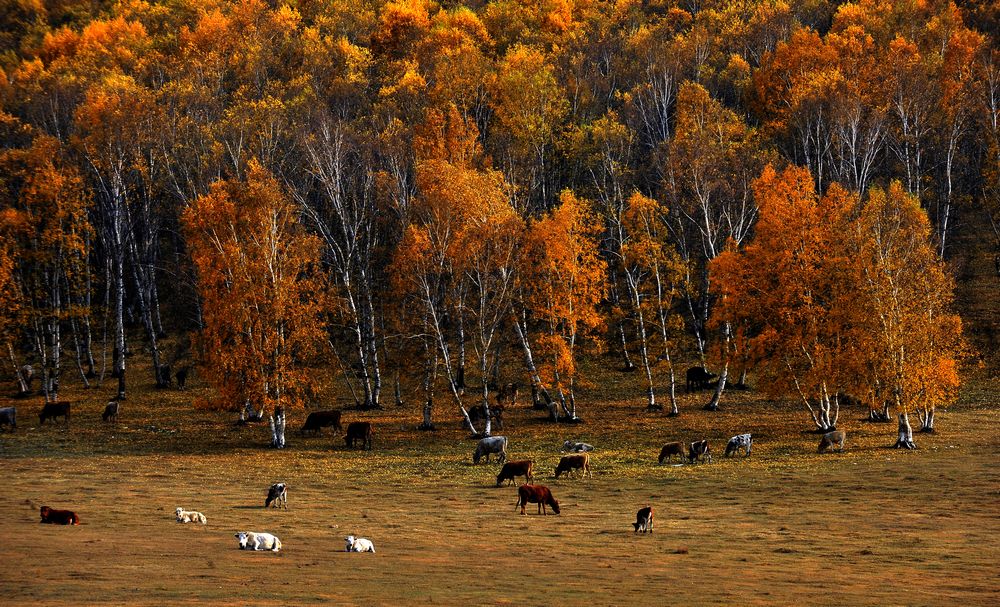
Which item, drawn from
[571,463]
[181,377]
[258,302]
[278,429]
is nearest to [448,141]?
[181,377]

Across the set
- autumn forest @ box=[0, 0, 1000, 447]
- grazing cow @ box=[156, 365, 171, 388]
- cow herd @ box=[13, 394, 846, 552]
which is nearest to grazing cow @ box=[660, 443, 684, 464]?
cow herd @ box=[13, 394, 846, 552]

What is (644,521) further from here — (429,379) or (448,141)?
(448,141)

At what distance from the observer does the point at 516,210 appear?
7025 cm

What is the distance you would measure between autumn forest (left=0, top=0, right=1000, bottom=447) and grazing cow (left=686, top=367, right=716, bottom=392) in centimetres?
88

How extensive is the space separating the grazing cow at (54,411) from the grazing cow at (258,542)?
42212mm

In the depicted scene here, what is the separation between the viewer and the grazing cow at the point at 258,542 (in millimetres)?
26203

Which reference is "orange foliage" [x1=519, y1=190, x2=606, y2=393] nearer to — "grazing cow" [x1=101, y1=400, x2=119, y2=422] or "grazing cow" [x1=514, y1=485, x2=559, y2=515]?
"grazing cow" [x1=514, y1=485, x2=559, y2=515]

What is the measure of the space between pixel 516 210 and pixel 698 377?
17.3 meters

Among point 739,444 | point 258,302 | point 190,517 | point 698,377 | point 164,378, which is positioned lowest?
point 190,517

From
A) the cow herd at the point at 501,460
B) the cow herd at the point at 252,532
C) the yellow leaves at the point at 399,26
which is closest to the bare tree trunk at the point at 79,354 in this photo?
the cow herd at the point at 501,460

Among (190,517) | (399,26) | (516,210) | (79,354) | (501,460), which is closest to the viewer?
(190,517)

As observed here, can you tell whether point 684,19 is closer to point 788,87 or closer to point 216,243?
point 788,87

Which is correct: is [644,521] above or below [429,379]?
below

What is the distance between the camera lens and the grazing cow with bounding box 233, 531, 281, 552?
26203 mm
